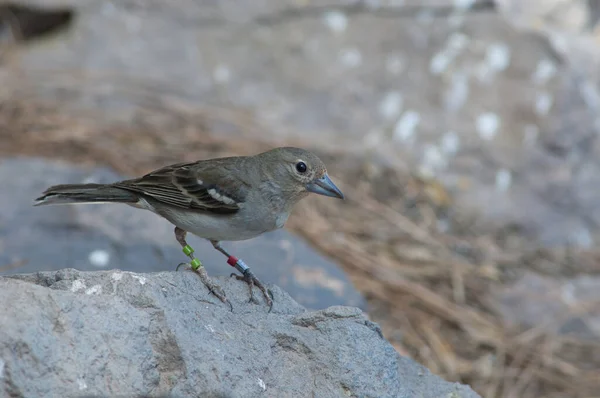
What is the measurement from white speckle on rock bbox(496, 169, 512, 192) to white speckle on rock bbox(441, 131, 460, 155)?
0.46 metres

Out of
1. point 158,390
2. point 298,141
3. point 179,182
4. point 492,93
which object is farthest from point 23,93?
point 158,390

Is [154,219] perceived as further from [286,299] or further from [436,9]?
[436,9]

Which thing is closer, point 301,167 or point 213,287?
point 213,287

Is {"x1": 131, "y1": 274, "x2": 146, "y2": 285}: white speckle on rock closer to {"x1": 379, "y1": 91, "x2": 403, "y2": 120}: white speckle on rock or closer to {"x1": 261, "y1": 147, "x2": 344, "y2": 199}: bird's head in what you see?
{"x1": 261, "y1": 147, "x2": 344, "y2": 199}: bird's head

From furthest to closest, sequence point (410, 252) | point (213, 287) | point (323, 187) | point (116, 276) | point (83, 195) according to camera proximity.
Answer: point (410, 252) → point (323, 187) → point (83, 195) → point (213, 287) → point (116, 276)

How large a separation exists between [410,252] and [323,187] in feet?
8.74

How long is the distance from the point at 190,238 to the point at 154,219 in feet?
1.00

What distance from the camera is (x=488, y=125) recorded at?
7.58 metres

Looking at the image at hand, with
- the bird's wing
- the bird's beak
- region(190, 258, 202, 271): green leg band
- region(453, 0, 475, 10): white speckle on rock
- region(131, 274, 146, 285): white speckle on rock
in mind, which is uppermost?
region(453, 0, 475, 10): white speckle on rock

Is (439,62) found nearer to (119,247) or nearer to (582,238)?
(582,238)

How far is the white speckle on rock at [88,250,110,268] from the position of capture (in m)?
4.96

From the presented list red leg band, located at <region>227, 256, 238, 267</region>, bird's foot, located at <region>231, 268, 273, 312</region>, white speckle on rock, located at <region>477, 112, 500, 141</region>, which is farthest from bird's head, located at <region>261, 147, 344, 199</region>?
white speckle on rock, located at <region>477, 112, 500, 141</region>

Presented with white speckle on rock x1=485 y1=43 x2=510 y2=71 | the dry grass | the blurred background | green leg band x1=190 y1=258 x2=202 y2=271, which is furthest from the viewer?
white speckle on rock x1=485 y1=43 x2=510 y2=71

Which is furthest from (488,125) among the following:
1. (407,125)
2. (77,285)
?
(77,285)
